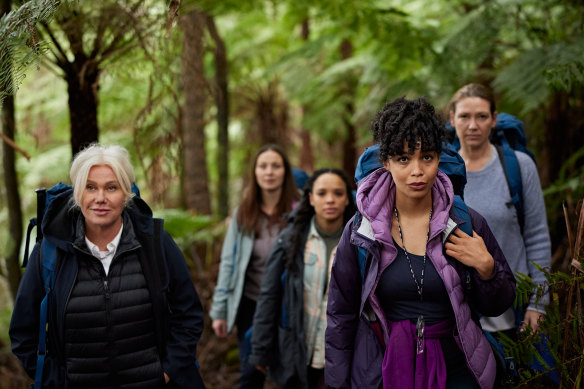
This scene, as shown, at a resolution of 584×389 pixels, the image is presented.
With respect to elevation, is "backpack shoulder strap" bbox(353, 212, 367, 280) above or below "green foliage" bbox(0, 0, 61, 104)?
below

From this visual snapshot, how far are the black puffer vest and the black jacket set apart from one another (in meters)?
0.05

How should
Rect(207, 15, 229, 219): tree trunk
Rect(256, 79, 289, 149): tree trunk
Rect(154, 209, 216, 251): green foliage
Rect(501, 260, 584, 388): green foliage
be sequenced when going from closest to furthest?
Rect(501, 260, 584, 388): green foliage < Rect(154, 209, 216, 251): green foliage < Rect(207, 15, 229, 219): tree trunk < Rect(256, 79, 289, 149): tree trunk

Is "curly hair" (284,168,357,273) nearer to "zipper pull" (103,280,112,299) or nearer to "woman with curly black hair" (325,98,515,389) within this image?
"woman with curly black hair" (325,98,515,389)

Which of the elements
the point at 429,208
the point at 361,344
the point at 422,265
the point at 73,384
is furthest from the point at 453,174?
the point at 73,384

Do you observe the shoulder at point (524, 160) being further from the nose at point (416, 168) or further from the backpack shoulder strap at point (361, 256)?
the backpack shoulder strap at point (361, 256)

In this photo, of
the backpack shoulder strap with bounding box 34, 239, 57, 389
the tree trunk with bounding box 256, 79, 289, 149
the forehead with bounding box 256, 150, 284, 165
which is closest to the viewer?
the backpack shoulder strap with bounding box 34, 239, 57, 389

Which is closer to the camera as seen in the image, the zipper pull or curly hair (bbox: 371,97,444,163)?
curly hair (bbox: 371,97,444,163)

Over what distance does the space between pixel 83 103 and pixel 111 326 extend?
2272 mm

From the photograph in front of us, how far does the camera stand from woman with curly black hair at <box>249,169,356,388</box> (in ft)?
12.6

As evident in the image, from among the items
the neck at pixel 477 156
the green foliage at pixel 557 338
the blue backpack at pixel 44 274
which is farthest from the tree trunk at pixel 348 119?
the blue backpack at pixel 44 274

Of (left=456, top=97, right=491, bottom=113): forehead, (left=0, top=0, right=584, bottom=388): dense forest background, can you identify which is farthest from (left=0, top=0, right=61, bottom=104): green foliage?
(left=456, top=97, right=491, bottom=113): forehead

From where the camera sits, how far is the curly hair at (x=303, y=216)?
3.93m

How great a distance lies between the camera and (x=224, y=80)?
8.07 meters

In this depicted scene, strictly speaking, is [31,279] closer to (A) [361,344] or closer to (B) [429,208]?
(A) [361,344]
